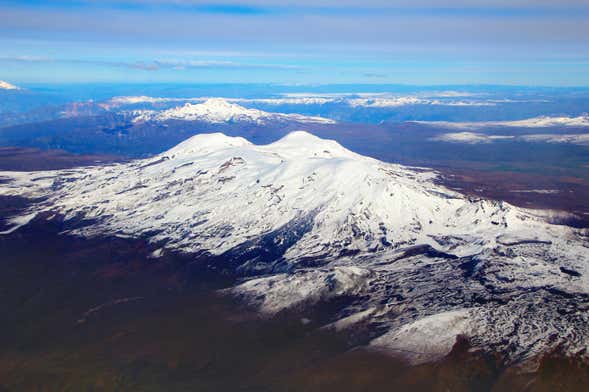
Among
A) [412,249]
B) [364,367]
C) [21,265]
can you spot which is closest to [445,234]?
[412,249]

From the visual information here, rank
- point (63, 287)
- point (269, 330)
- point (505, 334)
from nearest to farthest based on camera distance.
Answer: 1. point (505, 334)
2. point (269, 330)
3. point (63, 287)

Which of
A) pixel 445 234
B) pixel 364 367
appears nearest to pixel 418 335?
pixel 364 367

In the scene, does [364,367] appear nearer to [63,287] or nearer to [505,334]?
[505,334]

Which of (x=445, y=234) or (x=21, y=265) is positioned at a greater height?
(x=445, y=234)

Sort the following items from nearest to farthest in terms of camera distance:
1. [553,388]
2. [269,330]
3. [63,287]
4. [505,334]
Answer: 1. [553,388]
2. [505,334]
3. [269,330]
4. [63,287]

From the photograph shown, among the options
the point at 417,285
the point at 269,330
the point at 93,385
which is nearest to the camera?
the point at 93,385

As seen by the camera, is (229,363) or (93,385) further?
(229,363)

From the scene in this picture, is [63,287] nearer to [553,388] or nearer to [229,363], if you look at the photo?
[229,363]
